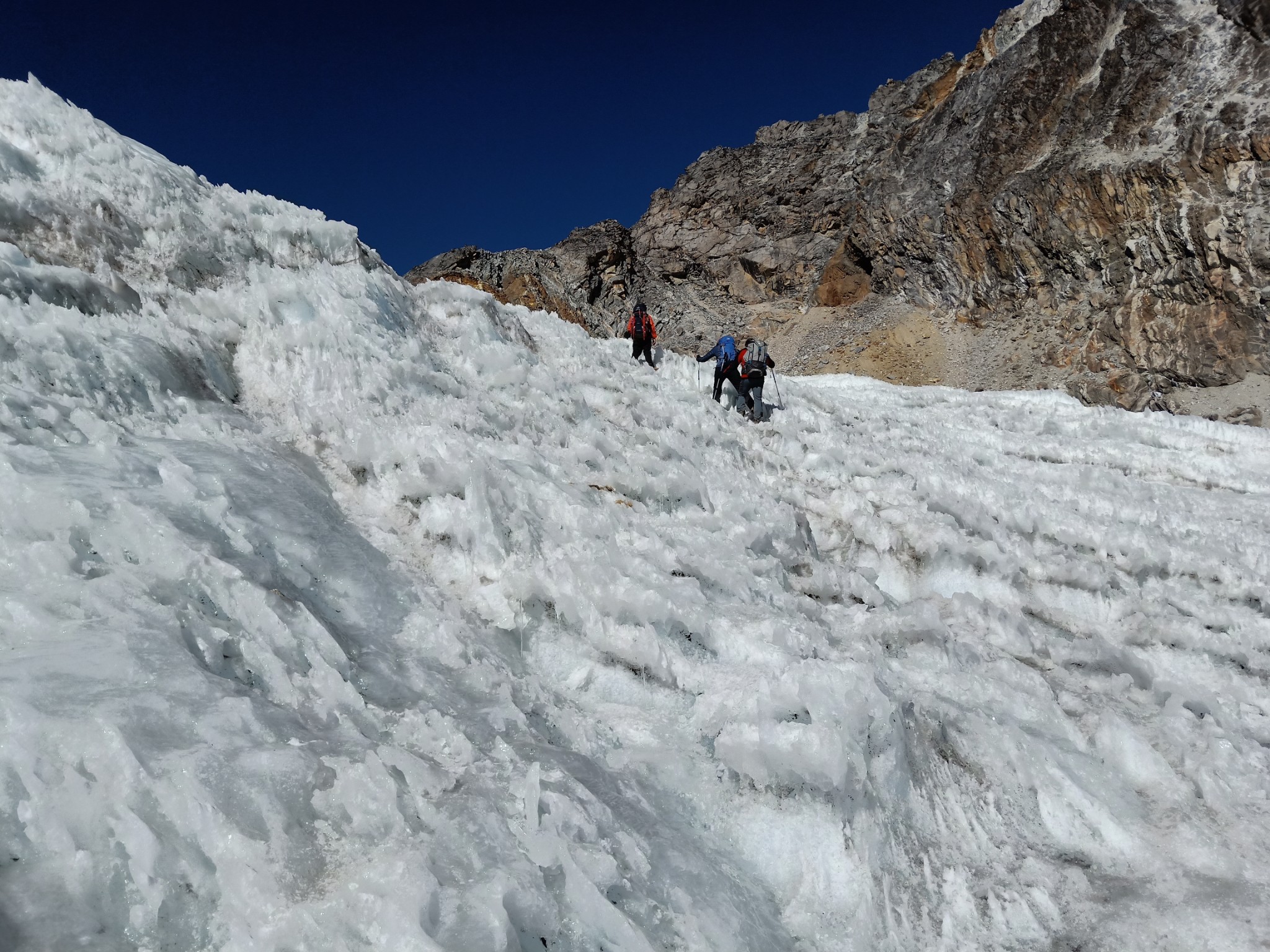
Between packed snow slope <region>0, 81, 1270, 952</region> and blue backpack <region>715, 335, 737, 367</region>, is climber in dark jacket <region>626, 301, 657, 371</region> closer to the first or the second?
blue backpack <region>715, 335, 737, 367</region>

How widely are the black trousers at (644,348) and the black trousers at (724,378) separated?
169 cm

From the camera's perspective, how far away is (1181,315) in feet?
93.0

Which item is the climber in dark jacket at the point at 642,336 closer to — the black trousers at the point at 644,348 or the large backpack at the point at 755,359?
the black trousers at the point at 644,348

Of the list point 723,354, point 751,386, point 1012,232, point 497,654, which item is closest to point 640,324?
point 723,354

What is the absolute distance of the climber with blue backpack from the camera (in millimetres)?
11758

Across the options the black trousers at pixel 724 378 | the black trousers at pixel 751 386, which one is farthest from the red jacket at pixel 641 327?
the black trousers at pixel 751 386

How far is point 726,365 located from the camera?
467 inches

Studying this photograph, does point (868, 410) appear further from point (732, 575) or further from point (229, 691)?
point (229, 691)

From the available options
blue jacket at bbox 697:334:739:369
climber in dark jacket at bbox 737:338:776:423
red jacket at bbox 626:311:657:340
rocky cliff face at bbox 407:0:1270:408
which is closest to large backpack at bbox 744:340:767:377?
climber in dark jacket at bbox 737:338:776:423

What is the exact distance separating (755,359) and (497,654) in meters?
7.58

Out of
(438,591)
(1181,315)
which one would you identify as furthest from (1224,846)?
(1181,315)

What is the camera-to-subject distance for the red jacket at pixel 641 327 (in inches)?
524

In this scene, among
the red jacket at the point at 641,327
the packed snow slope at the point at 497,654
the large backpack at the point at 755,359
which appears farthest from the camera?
the red jacket at the point at 641,327

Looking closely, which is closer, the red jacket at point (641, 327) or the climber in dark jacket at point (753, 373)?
the climber in dark jacket at point (753, 373)
